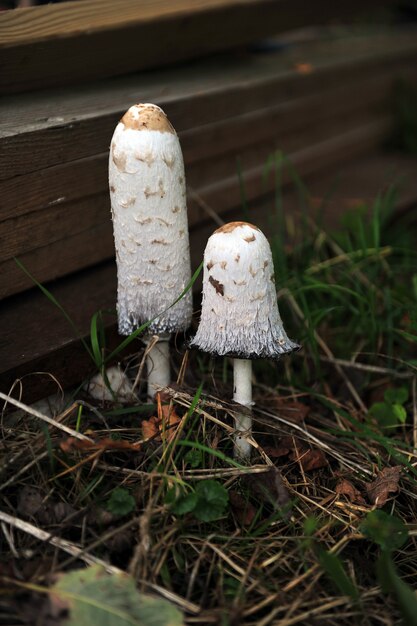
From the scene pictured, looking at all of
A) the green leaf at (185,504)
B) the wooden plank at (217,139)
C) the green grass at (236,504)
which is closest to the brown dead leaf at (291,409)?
the green grass at (236,504)

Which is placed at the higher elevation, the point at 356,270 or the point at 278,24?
the point at 278,24

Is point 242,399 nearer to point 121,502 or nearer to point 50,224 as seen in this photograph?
point 121,502

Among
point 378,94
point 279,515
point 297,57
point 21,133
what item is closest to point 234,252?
point 279,515

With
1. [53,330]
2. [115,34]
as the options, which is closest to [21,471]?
[53,330]

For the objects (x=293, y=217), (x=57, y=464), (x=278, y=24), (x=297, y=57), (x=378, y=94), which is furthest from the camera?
(x=378, y=94)

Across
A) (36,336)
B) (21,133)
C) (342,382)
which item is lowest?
(342,382)

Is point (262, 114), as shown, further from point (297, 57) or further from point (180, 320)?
point (180, 320)

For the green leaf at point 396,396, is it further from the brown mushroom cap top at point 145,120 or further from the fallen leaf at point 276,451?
the brown mushroom cap top at point 145,120

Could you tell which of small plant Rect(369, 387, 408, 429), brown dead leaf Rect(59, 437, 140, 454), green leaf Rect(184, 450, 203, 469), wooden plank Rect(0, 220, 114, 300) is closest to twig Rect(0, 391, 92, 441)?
brown dead leaf Rect(59, 437, 140, 454)
